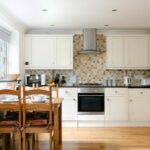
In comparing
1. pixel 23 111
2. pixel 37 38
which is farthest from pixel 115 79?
pixel 23 111

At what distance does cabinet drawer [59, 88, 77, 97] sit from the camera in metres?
5.66

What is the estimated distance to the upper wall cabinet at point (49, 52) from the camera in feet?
19.7

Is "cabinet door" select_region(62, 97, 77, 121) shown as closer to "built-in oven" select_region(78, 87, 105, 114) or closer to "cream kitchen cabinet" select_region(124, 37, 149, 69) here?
"built-in oven" select_region(78, 87, 105, 114)

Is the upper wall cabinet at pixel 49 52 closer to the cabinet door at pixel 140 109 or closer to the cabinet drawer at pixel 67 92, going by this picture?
the cabinet drawer at pixel 67 92

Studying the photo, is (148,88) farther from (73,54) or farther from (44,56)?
(44,56)

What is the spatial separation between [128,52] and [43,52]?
2.08 metres

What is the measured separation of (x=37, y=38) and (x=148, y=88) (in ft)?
9.51

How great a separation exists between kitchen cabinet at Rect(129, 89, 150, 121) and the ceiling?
5.17 ft

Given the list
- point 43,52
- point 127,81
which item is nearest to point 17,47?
point 43,52

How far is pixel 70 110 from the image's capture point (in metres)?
5.68

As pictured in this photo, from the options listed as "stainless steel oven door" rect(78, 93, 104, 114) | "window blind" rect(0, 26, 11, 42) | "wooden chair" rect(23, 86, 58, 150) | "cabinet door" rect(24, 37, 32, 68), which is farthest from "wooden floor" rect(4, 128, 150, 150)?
"window blind" rect(0, 26, 11, 42)

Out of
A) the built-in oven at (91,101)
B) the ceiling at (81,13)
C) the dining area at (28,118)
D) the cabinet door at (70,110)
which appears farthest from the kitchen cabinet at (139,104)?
the dining area at (28,118)

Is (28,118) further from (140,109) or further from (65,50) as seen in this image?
(140,109)

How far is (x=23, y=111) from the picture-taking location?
327cm
